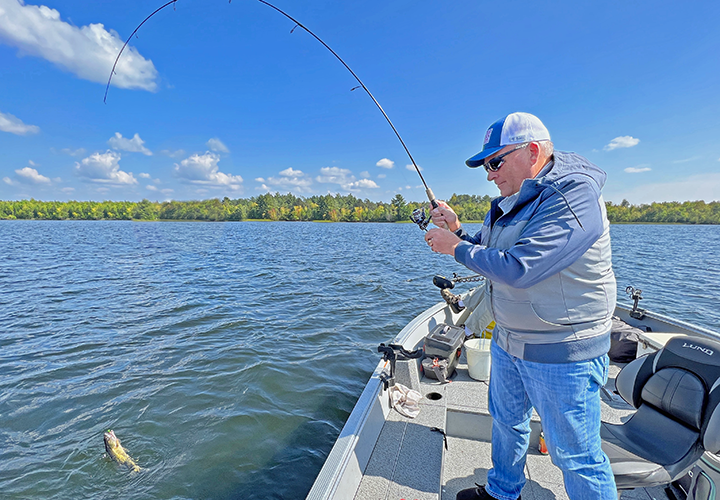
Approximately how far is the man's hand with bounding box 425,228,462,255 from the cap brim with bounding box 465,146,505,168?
36 centimetres

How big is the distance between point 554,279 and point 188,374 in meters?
5.38

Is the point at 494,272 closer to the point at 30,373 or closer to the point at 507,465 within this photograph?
the point at 507,465

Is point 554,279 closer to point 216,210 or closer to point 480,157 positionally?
point 480,157

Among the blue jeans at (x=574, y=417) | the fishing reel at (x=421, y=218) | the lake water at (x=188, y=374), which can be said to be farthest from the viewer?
the lake water at (x=188, y=374)

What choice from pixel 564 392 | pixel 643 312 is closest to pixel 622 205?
pixel 643 312

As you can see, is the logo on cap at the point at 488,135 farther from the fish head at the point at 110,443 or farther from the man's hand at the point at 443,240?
the fish head at the point at 110,443

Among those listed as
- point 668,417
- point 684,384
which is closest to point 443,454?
point 668,417

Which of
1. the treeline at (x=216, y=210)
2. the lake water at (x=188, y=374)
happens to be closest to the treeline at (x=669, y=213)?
the treeline at (x=216, y=210)

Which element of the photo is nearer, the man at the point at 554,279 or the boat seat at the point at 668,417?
Result: the man at the point at 554,279

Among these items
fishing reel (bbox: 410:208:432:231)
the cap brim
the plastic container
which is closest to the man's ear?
the cap brim

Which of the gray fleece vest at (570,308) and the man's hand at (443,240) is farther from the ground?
the man's hand at (443,240)

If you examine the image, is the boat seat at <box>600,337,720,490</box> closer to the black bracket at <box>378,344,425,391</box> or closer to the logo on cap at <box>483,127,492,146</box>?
the black bracket at <box>378,344,425,391</box>

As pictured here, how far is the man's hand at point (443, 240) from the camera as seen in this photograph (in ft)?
5.47

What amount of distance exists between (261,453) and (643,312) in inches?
210
